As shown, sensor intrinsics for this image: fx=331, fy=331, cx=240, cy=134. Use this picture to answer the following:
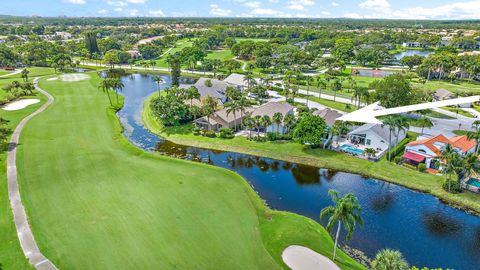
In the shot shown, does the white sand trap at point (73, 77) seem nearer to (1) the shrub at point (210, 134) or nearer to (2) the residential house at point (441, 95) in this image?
(1) the shrub at point (210, 134)

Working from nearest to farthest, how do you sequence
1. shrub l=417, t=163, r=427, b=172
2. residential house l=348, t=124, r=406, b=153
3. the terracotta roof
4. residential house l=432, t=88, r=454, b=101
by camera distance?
shrub l=417, t=163, r=427, b=172
the terracotta roof
residential house l=348, t=124, r=406, b=153
residential house l=432, t=88, r=454, b=101

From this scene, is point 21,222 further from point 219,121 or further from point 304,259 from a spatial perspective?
point 219,121

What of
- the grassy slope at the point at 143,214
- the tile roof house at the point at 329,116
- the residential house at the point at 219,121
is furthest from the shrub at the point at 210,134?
the tile roof house at the point at 329,116

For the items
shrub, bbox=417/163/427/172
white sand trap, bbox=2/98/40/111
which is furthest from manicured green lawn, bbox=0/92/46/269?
shrub, bbox=417/163/427/172

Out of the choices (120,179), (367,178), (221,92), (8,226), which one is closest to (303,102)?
(221,92)

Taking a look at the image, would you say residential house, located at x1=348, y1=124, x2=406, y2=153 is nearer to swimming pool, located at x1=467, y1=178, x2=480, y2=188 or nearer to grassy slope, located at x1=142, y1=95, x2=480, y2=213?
grassy slope, located at x1=142, y1=95, x2=480, y2=213
